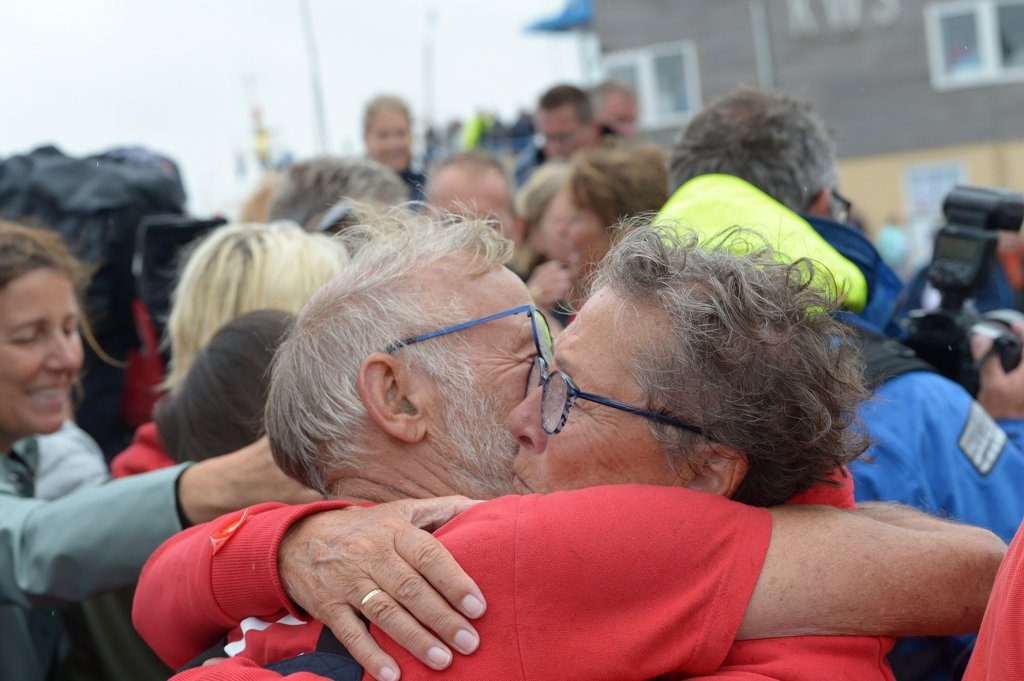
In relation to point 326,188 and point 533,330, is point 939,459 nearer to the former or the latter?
point 533,330

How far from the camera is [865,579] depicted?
1416 mm

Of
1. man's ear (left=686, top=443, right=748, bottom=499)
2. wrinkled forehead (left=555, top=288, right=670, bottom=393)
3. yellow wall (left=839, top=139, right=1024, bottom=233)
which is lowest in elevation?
yellow wall (left=839, top=139, right=1024, bottom=233)

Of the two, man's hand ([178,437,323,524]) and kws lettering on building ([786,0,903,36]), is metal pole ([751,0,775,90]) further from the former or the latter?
man's hand ([178,437,323,524])

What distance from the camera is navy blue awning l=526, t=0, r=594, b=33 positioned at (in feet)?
60.4

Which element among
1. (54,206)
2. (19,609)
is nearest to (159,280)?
(54,206)

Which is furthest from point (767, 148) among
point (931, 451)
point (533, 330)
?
point (533, 330)

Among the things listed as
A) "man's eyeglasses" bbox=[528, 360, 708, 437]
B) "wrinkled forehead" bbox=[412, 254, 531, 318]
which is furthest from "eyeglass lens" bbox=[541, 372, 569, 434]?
"wrinkled forehead" bbox=[412, 254, 531, 318]

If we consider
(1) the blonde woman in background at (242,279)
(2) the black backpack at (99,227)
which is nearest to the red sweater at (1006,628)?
(1) the blonde woman in background at (242,279)

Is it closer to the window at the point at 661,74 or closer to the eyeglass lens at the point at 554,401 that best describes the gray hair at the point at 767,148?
the eyeglass lens at the point at 554,401

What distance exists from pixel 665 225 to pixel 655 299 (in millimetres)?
316

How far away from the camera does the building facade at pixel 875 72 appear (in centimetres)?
1959

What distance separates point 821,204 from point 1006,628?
187 cm

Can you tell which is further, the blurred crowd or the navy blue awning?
the navy blue awning

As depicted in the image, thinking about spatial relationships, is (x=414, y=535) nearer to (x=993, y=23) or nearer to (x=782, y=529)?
(x=782, y=529)
